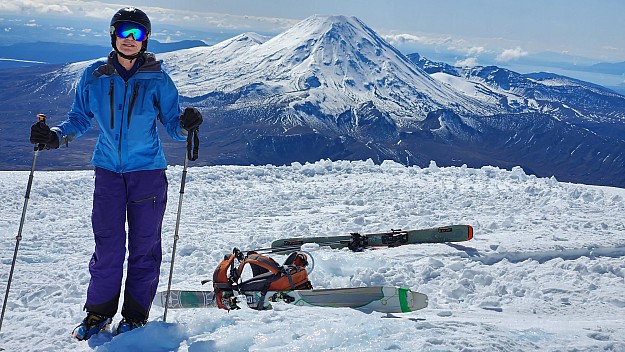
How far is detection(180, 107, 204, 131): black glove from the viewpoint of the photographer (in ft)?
15.7

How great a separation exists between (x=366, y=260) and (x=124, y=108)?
420 cm

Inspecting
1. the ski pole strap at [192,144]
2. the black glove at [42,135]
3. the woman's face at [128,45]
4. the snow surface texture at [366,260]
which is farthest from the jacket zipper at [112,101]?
the snow surface texture at [366,260]

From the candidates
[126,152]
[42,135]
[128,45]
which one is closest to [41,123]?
[42,135]

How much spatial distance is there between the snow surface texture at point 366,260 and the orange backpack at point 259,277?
226 millimetres

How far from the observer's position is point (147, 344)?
14.8ft

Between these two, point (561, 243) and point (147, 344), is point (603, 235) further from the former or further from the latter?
point (147, 344)

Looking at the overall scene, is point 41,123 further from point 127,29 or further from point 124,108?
point 127,29

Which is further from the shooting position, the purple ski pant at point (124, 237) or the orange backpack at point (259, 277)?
the orange backpack at point (259, 277)

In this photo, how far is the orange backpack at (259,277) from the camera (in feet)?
18.2

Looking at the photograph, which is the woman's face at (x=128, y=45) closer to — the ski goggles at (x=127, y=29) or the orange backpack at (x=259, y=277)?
the ski goggles at (x=127, y=29)

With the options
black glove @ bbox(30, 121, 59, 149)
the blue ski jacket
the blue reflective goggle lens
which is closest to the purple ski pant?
the blue ski jacket

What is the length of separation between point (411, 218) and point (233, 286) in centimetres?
564

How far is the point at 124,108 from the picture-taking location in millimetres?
4559

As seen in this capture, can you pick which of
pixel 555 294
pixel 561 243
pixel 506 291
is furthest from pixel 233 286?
pixel 561 243
